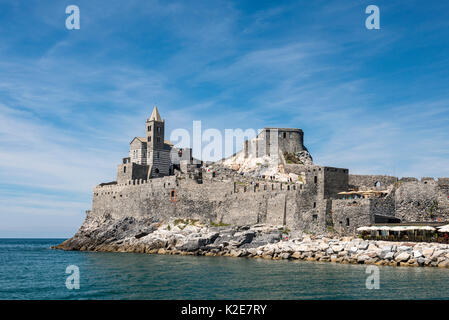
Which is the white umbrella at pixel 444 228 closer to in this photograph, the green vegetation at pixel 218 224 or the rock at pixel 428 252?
the rock at pixel 428 252

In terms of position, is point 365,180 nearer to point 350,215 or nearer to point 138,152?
point 350,215

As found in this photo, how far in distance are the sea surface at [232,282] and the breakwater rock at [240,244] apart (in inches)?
87.1

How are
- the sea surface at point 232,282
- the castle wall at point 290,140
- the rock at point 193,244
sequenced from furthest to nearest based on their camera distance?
1. the castle wall at point 290,140
2. the rock at point 193,244
3. the sea surface at point 232,282

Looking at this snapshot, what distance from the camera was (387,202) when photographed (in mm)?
46375

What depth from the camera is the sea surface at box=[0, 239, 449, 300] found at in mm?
25730

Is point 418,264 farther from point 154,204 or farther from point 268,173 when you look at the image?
point 154,204

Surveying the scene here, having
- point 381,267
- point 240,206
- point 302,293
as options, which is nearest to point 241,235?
point 240,206

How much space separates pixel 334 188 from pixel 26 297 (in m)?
32.1

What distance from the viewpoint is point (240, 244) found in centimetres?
5069

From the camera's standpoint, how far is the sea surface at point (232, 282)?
2573 centimetres

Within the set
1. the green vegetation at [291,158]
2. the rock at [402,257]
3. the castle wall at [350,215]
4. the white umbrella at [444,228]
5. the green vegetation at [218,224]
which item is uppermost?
the green vegetation at [291,158]

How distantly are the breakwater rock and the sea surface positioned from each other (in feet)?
7.26

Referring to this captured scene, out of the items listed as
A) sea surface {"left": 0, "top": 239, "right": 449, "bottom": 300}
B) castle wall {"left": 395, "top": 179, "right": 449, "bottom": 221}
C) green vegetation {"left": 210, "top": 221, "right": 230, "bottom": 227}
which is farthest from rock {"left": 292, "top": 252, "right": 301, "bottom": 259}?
green vegetation {"left": 210, "top": 221, "right": 230, "bottom": 227}

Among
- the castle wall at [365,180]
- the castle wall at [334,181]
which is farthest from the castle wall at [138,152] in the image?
the castle wall at [334,181]
